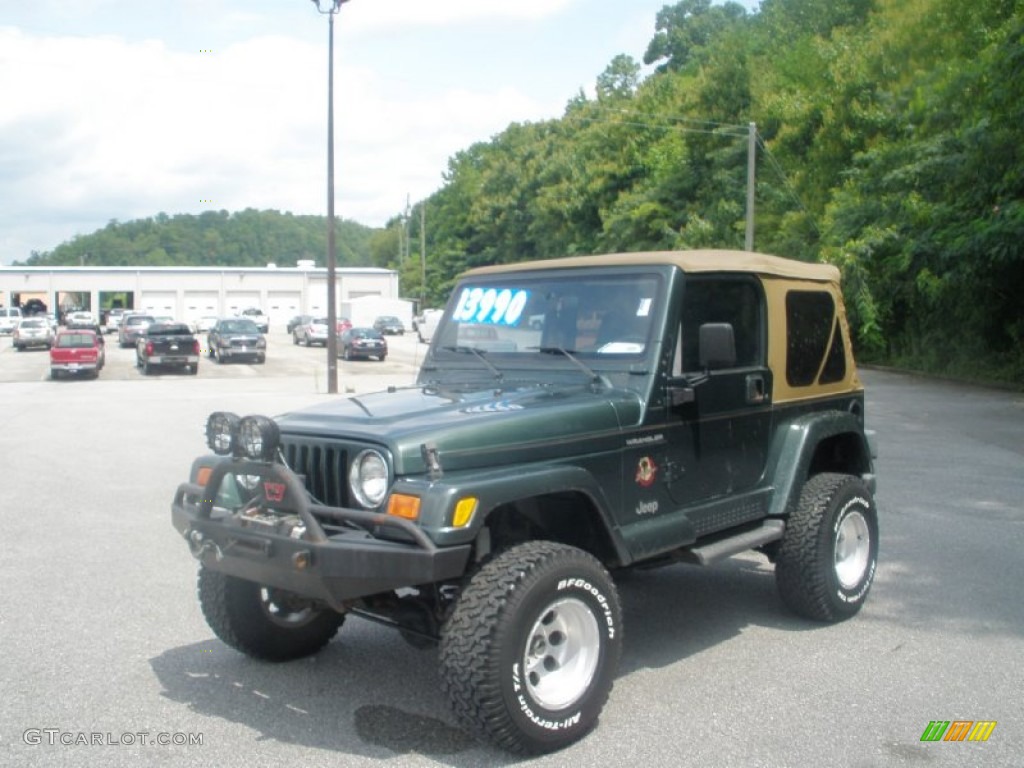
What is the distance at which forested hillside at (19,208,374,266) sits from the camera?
142 meters

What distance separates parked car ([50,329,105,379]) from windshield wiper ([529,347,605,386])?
102 ft

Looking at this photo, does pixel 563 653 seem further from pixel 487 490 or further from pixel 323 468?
pixel 323 468

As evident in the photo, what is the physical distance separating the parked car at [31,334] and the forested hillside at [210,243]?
294 ft

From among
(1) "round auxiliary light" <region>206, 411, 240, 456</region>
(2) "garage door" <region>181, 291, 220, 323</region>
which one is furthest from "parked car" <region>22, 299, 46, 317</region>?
(1) "round auxiliary light" <region>206, 411, 240, 456</region>

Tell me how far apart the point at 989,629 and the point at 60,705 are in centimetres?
505

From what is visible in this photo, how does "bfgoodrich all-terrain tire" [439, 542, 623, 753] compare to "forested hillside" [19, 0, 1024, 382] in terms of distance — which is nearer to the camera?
"bfgoodrich all-terrain tire" [439, 542, 623, 753]

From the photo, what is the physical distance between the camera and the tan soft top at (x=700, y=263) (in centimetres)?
569

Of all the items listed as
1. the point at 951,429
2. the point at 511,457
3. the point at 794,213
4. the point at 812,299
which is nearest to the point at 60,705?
the point at 511,457

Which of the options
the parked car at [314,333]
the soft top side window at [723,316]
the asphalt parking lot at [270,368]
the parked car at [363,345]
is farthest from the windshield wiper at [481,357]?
the parked car at [314,333]

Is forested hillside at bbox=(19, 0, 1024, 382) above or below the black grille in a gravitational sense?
above

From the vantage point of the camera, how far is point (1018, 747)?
4555mm

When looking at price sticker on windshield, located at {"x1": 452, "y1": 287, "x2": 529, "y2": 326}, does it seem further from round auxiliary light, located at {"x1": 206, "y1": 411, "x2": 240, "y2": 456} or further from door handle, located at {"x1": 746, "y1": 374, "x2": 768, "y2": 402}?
round auxiliary light, located at {"x1": 206, "y1": 411, "x2": 240, "y2": 456}

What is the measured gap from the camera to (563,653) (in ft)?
15.4

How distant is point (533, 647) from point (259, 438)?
1.47 m
